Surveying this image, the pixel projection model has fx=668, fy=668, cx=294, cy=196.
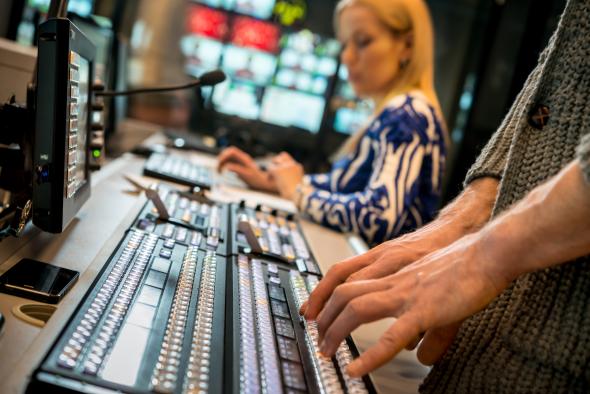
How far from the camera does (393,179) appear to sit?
1918 millimetres

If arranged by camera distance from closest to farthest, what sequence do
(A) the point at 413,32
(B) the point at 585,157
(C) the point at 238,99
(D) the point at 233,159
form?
(B) the point at 585,157
(A) the point at 413,32
(D) the point at 233,159
(C) the point at 238,99

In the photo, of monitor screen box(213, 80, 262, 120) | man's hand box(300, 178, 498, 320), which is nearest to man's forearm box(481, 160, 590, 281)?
man's hand box(300, 178, 498, 320)

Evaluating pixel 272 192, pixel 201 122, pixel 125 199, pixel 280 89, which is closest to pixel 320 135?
pixel 280 89

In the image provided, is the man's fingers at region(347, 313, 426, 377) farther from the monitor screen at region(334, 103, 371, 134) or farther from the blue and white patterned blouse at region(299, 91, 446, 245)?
the monitor screen at region(334, 103, 371, 134)

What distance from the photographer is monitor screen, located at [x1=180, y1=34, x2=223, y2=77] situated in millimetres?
4609

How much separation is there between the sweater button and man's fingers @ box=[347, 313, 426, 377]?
311mm

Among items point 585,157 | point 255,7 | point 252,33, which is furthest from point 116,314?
point 255,7

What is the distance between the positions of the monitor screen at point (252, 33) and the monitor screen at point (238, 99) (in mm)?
300

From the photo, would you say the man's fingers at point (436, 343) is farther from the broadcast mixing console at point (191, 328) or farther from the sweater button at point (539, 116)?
the sweater button at point (539, 116)

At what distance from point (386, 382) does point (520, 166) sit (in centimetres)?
33

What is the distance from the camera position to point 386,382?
0.89 meters

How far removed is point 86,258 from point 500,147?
0.64m

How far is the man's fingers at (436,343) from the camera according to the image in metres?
0.83

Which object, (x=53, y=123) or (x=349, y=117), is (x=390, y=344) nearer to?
(x=53, y=123)
